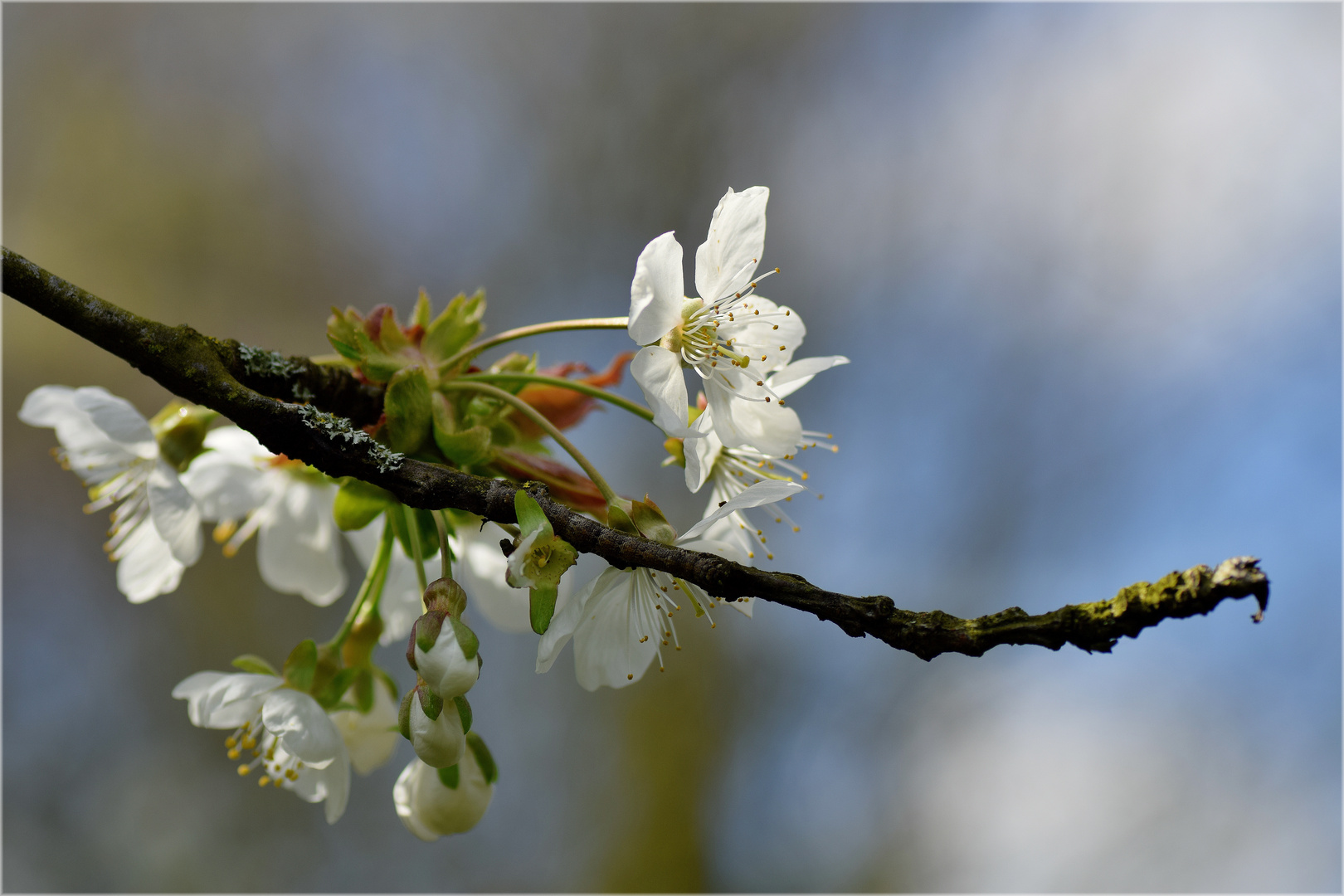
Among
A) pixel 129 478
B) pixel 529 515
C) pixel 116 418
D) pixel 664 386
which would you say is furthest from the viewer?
pixel 129 478

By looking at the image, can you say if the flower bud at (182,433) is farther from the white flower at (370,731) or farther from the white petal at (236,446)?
the white flower at (370,731)

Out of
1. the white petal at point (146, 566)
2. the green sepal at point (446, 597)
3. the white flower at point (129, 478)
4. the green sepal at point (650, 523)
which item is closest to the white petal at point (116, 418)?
the white flower at point (129, 478)

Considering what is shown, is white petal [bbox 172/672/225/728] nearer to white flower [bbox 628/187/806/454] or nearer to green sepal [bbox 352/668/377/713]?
green sepal [bbox 352/668/377/713]

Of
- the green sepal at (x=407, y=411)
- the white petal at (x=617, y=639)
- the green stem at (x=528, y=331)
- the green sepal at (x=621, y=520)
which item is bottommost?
the white petal at (x=617, y=639)

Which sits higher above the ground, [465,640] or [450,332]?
[450,332]

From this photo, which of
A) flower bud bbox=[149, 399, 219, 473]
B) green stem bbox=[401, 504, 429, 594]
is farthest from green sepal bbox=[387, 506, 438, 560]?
flower bud bbox=[149, 399, 219, 473]

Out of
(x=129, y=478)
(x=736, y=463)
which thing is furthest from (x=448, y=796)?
(x=129, y=478)

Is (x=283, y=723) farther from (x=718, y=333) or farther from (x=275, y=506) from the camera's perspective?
(x=718, y=333)

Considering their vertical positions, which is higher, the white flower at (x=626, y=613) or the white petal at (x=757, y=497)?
the white petal at (x=757, y=497)
